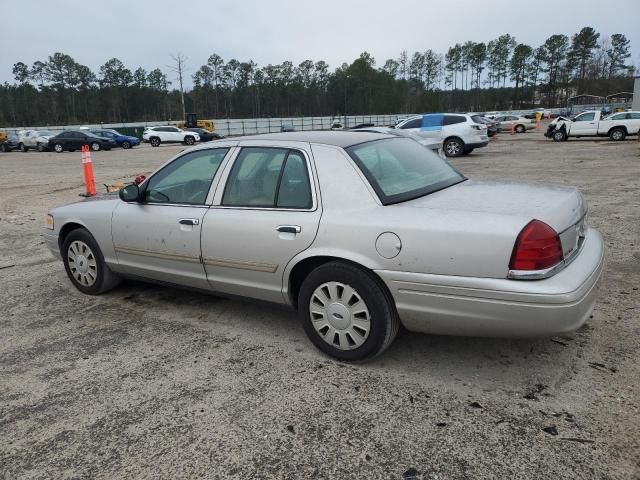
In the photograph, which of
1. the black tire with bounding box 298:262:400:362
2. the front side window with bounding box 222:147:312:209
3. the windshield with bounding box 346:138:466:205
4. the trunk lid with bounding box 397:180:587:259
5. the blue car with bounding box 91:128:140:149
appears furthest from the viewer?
the blue car with bounding box 91:128:140:149

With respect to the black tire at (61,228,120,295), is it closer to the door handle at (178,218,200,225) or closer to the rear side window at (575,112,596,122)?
the door handle at (178,218,200,225)

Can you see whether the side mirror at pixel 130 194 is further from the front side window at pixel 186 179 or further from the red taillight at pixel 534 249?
the red taillight at pixel 534 249

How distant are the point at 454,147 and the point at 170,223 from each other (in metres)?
16.3

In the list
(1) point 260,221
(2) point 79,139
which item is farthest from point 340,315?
(2) point 79,139

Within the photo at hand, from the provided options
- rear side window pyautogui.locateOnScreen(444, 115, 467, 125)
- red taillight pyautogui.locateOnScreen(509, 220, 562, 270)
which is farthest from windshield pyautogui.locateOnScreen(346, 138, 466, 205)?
rear side window pyautogui.locateOnScreen(444, 115, 467, 125)

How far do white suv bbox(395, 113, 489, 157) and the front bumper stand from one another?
1606 cm

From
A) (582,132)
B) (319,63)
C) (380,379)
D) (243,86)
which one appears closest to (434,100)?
(319,63)

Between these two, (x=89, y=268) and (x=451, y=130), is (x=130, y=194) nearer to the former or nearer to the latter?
(x=89, y=268)

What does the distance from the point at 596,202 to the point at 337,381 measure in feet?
24.5

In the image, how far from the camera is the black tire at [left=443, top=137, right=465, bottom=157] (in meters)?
18.6

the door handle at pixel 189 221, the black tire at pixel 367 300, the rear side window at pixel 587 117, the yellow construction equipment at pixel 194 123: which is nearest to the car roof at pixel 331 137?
the door handle at pixel 189 221

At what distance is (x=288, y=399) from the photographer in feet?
9.75

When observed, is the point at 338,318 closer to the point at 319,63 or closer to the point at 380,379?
the point at 380,379

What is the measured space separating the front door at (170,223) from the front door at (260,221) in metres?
0.16
